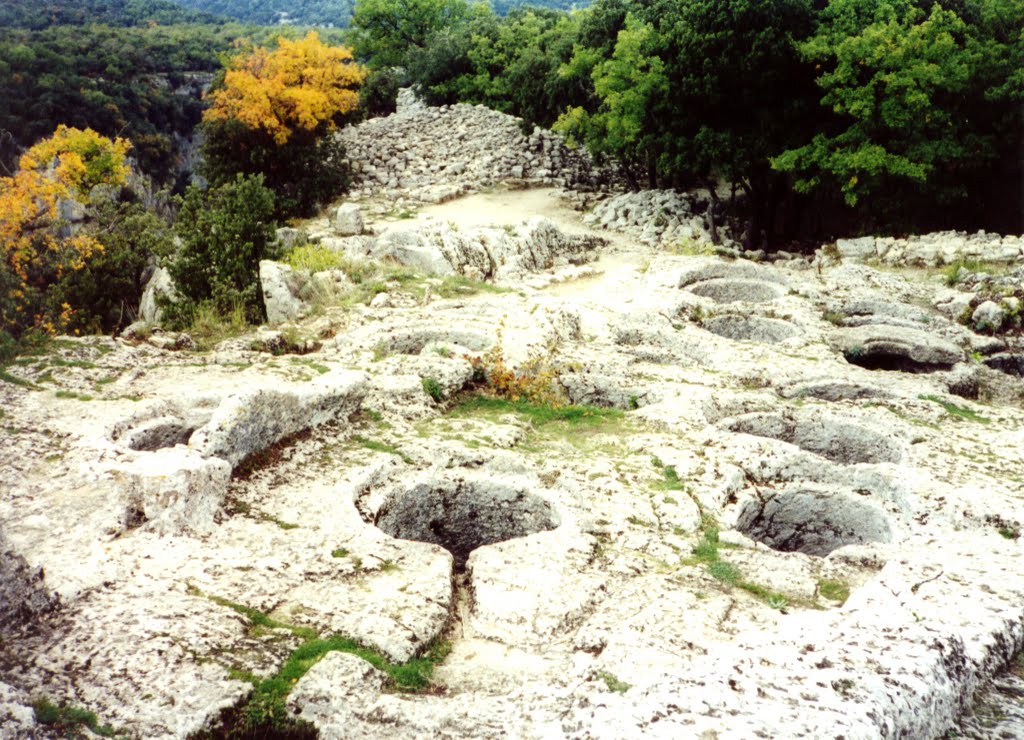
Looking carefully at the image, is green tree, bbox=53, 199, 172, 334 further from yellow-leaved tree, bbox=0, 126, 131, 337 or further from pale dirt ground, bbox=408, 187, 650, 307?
pale dirt ground, bbox=408, 187, 650, 307

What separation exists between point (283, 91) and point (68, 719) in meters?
29.5

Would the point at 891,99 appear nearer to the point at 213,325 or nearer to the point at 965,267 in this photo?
the point at 965,267

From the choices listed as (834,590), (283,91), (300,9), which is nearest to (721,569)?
(834,590)

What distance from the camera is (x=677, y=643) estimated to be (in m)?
5.89

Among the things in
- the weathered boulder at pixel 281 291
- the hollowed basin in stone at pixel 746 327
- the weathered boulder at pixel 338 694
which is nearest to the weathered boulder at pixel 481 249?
the weathered boulder at pixel 281 291

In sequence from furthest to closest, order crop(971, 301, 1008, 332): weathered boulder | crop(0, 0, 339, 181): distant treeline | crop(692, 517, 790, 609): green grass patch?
crop(0, 0, 339, 181): distant treeline, crop(971, 301, 1008, 332): weathered boulder, crop(692, 517, 790, 609): green grass patch

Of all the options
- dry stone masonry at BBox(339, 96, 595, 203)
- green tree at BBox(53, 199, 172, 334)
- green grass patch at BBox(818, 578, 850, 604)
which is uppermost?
dry stone masonry at BBox(339, 96, 595, 203)

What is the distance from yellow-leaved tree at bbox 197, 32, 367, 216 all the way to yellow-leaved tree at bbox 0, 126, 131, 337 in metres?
6.80

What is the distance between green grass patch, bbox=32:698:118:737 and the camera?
4535mm

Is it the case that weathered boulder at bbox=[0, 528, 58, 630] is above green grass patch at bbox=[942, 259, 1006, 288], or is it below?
above

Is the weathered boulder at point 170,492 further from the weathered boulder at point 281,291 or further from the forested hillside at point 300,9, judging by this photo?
the forested hillside at point 300,9

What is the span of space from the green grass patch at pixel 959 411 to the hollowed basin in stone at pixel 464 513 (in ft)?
22.9

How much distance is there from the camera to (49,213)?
112 ft

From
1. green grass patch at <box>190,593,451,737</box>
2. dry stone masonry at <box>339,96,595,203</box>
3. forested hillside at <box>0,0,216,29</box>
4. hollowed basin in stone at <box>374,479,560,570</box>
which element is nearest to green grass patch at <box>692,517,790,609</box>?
hollowed basin in stone at <box>374,479,560,570</box>
